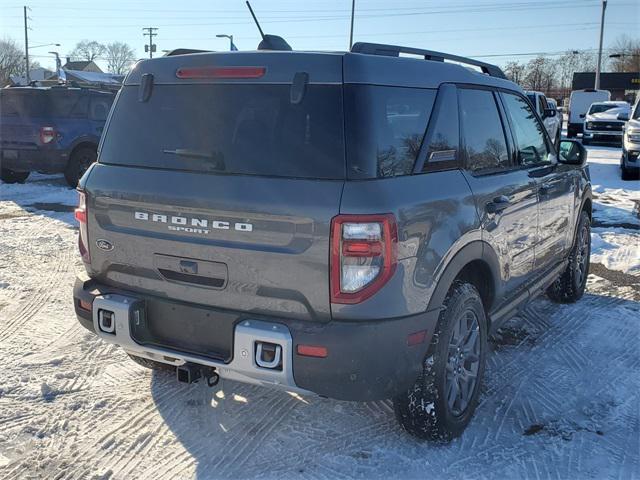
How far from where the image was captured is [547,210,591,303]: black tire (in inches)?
214

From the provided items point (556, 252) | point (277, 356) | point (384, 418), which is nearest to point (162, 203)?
point (277, 356)

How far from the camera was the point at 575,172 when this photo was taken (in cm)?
515

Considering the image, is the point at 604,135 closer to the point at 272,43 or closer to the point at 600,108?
the point at 600,108

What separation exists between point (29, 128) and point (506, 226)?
31.9 ft

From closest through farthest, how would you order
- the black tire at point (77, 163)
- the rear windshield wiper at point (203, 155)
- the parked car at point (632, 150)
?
the rear windshield wiper at point (203, 155)
the black tire at point (77, 163)
the parked car at point (632, 150)

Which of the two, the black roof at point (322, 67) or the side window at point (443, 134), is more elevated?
the black roof at point (322, 67)

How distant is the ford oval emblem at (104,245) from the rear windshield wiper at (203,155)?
58cm

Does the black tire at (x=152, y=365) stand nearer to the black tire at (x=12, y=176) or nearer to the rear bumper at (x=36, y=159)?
the rear bumper at (x=36, y=159)

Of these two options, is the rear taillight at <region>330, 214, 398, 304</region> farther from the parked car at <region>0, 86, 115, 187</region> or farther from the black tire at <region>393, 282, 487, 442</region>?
the parked car at <region>0, 86, 115, 187</region>

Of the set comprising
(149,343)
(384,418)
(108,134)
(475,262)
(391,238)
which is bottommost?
(384,418)

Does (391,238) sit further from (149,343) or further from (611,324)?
(611,324)

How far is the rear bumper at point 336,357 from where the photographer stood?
8.68 feet

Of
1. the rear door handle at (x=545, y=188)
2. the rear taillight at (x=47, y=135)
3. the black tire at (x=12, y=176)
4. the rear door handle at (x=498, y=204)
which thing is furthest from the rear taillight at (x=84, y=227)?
the black tire at (x=12, y=176)

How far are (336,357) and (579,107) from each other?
31.0 meters
